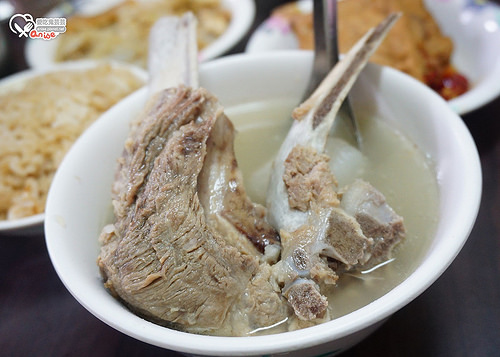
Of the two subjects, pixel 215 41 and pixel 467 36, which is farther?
pixel 215 41

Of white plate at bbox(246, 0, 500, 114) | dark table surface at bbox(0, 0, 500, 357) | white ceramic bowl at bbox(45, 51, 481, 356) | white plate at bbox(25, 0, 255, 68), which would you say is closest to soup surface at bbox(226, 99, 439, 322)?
white ceramic bowl at bbox(45, 51, 481, 356)

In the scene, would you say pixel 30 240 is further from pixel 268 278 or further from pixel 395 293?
pixel 395 293

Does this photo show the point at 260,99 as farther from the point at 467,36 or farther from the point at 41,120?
the point at 467,36

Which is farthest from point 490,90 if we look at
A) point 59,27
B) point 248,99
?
point 59,27

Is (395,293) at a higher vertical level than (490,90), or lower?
higher

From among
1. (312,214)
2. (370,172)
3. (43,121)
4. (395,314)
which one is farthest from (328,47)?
(43,121)

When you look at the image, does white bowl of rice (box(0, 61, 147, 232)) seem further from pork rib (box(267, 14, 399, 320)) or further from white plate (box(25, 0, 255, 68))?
pork rib (box(267, 14, 399, 320))

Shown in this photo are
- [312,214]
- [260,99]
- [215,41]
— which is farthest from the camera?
[215,41]

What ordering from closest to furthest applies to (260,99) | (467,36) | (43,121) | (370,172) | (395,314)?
1. (395,314)
2. (370,172)
3. (260,99)
4. (43,121)
5. (467,36)
